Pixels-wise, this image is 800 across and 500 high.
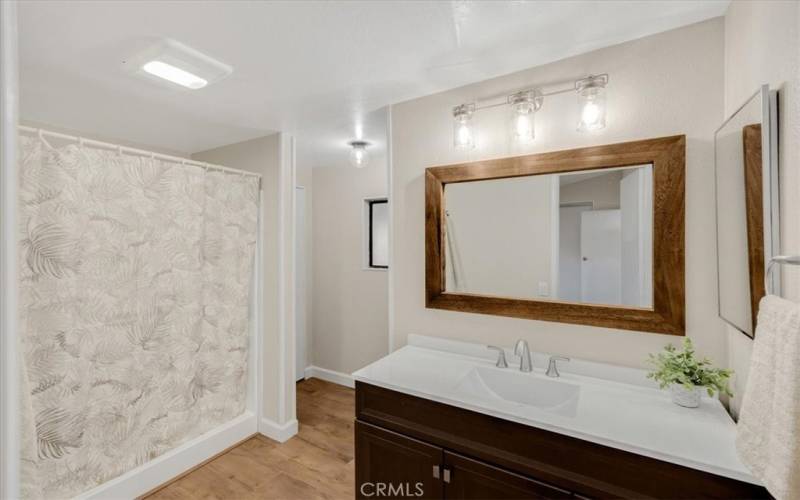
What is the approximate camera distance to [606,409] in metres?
1.34

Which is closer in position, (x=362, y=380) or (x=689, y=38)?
(x=689, y=38)

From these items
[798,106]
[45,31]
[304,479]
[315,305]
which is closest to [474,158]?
[798,106]

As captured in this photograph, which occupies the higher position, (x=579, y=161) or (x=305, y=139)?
(x=305, y=139)

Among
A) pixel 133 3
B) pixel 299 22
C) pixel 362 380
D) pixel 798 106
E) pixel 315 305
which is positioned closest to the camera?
pixel 798 106

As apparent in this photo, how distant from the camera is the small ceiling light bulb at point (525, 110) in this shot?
1681 millimetres

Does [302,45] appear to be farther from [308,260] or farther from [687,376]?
[308,260]

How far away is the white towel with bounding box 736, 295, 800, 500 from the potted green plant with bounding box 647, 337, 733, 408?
1.19ft

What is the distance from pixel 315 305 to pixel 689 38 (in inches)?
142

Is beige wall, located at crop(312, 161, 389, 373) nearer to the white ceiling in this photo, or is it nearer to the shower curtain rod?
the shower curtain rod

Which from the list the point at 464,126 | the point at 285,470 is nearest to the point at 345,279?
the point at 285,470

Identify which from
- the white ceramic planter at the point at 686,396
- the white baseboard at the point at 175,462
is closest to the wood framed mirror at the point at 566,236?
the white ceramic planter at the point at 686,396

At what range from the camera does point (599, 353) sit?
1.61 meters

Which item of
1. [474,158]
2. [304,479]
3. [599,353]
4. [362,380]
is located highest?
[474,158]

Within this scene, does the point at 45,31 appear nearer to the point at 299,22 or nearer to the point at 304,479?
the point at 299,22
